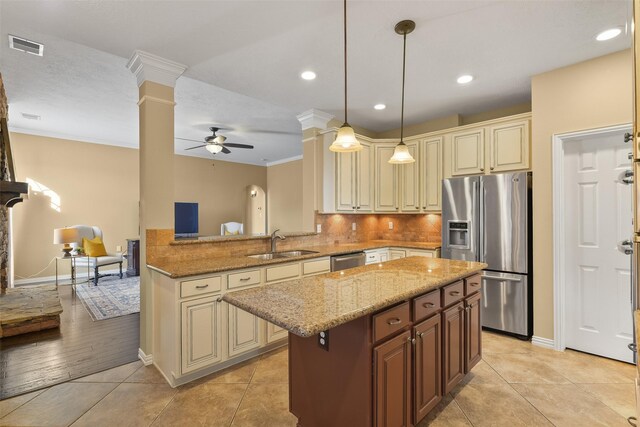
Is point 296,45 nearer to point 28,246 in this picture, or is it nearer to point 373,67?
point 373,67

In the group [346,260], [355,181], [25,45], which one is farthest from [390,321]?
[25,45]

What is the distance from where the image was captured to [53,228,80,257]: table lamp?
559cm

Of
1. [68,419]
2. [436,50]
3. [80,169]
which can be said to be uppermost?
[436,50]

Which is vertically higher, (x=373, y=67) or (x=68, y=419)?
(x=373, y=67)

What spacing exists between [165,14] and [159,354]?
2715 mm

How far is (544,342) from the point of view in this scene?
306 cm

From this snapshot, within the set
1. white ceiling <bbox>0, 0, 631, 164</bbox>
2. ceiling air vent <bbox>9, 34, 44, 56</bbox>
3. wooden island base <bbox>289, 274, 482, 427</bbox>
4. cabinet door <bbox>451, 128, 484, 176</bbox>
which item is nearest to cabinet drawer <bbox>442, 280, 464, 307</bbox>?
wooden island base <bbox>289, 274, 482, 427</bbox>

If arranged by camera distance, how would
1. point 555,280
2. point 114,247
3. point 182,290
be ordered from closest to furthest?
point 182,290 → point 555,280 → point 114,247

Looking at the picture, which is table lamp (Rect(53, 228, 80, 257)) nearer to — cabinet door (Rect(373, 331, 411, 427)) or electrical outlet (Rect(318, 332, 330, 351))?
electrical outlet (Rect(318, 332, 330, 351))

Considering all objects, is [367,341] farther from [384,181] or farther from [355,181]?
[384,181]

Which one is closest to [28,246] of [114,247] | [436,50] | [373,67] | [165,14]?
[114,247]

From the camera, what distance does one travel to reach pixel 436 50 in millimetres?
2689

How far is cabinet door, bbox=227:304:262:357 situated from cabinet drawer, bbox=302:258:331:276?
Result: 71 centimetres

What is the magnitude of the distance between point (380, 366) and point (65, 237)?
648 centimetres
